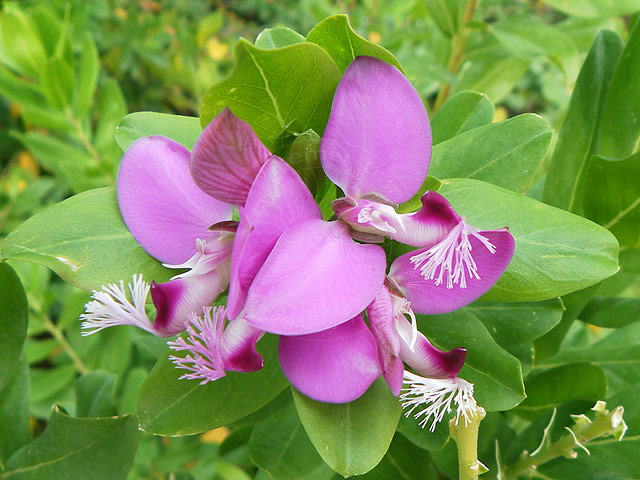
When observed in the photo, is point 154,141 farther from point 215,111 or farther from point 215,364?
point 215,364

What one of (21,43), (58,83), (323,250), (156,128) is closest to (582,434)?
(323,250)

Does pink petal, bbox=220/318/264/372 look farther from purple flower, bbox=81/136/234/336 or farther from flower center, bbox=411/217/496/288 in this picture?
flower center, bbox=411/217/496/288

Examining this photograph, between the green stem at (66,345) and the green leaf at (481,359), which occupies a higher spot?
the green leaf at (481,359)

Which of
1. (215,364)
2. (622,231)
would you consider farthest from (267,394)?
(622,231)

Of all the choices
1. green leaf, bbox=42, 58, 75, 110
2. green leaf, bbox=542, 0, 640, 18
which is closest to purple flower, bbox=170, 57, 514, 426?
green leaf, bbox=542, 0, 640, 18

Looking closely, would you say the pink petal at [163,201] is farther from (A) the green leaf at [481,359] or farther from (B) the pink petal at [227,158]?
(A) the green leaf at [481,359]

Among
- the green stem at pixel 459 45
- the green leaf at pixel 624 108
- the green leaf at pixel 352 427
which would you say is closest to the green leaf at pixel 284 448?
the green leaf at pixel 352 427

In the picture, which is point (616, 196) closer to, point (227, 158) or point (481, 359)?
point (481, 359)
